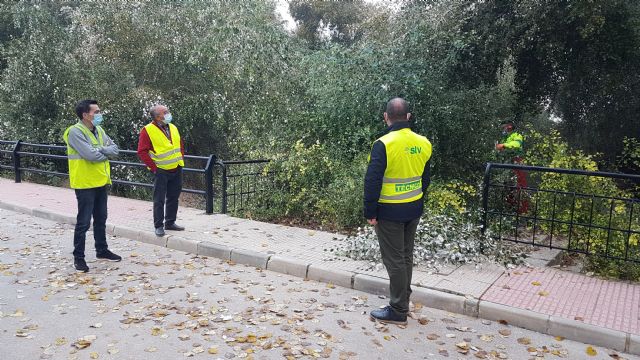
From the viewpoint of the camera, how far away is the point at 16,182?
13.1 m

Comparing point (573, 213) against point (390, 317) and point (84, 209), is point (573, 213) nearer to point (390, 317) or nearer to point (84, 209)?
point (390, 317)

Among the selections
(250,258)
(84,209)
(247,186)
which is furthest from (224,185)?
(84,209)

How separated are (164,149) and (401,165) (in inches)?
155

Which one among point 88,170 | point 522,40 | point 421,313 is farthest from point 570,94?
point 88,170

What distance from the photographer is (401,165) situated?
439cm

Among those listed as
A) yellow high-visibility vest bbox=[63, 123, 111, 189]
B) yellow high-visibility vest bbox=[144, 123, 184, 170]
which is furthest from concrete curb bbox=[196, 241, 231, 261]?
yellow high-visibility vest bbox=[63, 123, 111, 189]

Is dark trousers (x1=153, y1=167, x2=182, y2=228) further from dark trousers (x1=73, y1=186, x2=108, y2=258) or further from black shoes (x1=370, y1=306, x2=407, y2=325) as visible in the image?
black shoes (x1=370, y1=306, x2=407, y2=325)

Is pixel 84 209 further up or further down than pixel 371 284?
further up

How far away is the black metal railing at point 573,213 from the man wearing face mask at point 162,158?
4378mm

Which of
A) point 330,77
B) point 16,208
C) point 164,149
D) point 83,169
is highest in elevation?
point 330,77

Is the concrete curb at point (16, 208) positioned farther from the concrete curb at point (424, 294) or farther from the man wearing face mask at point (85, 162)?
the man wearing face mask at point (85, 162)

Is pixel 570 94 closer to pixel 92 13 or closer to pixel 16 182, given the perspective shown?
pixel 92 13

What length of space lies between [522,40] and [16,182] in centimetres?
1310

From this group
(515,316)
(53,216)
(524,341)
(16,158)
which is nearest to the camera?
(524,341)
